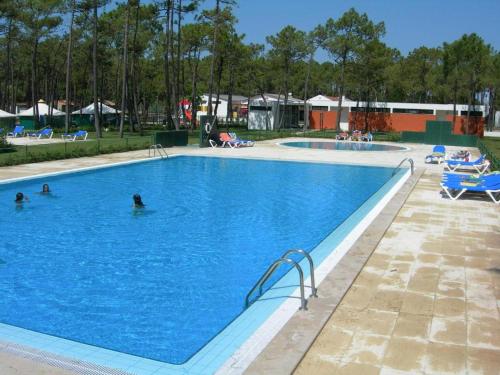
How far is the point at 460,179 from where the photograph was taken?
1343cm

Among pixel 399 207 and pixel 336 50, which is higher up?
pixel 336 50

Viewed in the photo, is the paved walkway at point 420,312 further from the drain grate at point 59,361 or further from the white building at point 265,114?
the white building at point 265,114

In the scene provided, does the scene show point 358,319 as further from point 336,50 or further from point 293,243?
point 336,50

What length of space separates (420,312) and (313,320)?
120cm

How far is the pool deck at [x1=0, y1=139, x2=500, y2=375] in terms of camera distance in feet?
14.9

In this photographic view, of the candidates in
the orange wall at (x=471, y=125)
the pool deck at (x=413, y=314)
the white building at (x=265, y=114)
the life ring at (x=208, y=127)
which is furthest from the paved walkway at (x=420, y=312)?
the white building at (x=265, y=114)

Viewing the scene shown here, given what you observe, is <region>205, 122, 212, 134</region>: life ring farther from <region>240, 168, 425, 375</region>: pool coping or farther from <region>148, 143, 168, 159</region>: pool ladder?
<region>240, 168, 425, 375</region>: pool coping

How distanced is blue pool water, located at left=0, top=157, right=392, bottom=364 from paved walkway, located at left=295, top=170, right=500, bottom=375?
157 cm

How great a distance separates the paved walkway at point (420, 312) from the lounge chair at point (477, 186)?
3.60 m

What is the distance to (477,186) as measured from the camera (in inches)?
511

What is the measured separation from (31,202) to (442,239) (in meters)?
9.67

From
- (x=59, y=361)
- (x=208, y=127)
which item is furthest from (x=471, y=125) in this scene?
(x=59, y=361)

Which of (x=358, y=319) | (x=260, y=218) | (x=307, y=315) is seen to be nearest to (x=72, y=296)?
(x=307, y=315)

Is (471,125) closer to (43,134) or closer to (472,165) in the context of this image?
(472,165)
